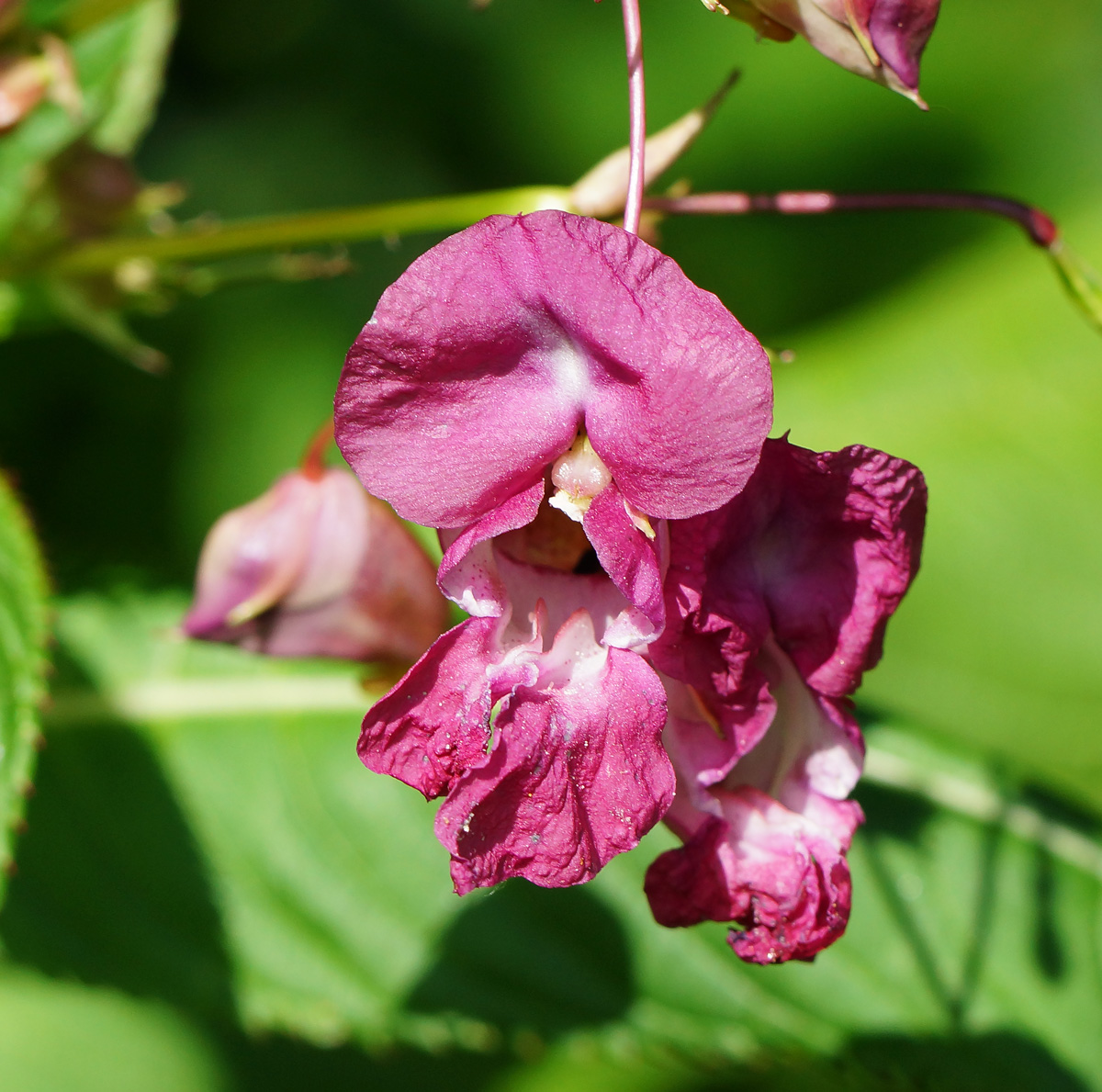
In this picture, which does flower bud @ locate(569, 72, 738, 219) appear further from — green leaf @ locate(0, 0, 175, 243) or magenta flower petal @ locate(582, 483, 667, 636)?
green leaf @ locate(0, 0, 175, 243)

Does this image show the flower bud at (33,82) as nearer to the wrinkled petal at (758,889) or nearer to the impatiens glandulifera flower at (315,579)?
the impatiens glandulifera flower at (315,579)

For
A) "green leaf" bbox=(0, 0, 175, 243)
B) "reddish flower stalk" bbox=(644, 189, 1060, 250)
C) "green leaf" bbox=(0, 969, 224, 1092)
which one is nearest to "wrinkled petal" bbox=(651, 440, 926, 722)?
"reddish flower stalk" bbox=(644, 189, 1060, 250)

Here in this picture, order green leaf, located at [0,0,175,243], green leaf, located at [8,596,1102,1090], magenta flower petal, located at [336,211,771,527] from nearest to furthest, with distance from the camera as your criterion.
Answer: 1. magenta flower petal, located at [336,211,771,527]
2. green leaf, located at [8,596,1102,1090]
3. green leaf, located at [0,0,175,243]

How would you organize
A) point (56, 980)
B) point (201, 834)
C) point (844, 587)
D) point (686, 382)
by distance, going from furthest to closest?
point (201, 834) < point (56, 980) < point (844, 587) < point (686, 382)

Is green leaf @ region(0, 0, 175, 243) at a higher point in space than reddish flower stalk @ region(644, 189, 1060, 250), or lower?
lower

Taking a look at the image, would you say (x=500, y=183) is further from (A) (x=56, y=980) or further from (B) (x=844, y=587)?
(B) (x=844, y=587)

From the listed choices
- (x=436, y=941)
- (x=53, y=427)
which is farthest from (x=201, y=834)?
(x=53, y=427)
